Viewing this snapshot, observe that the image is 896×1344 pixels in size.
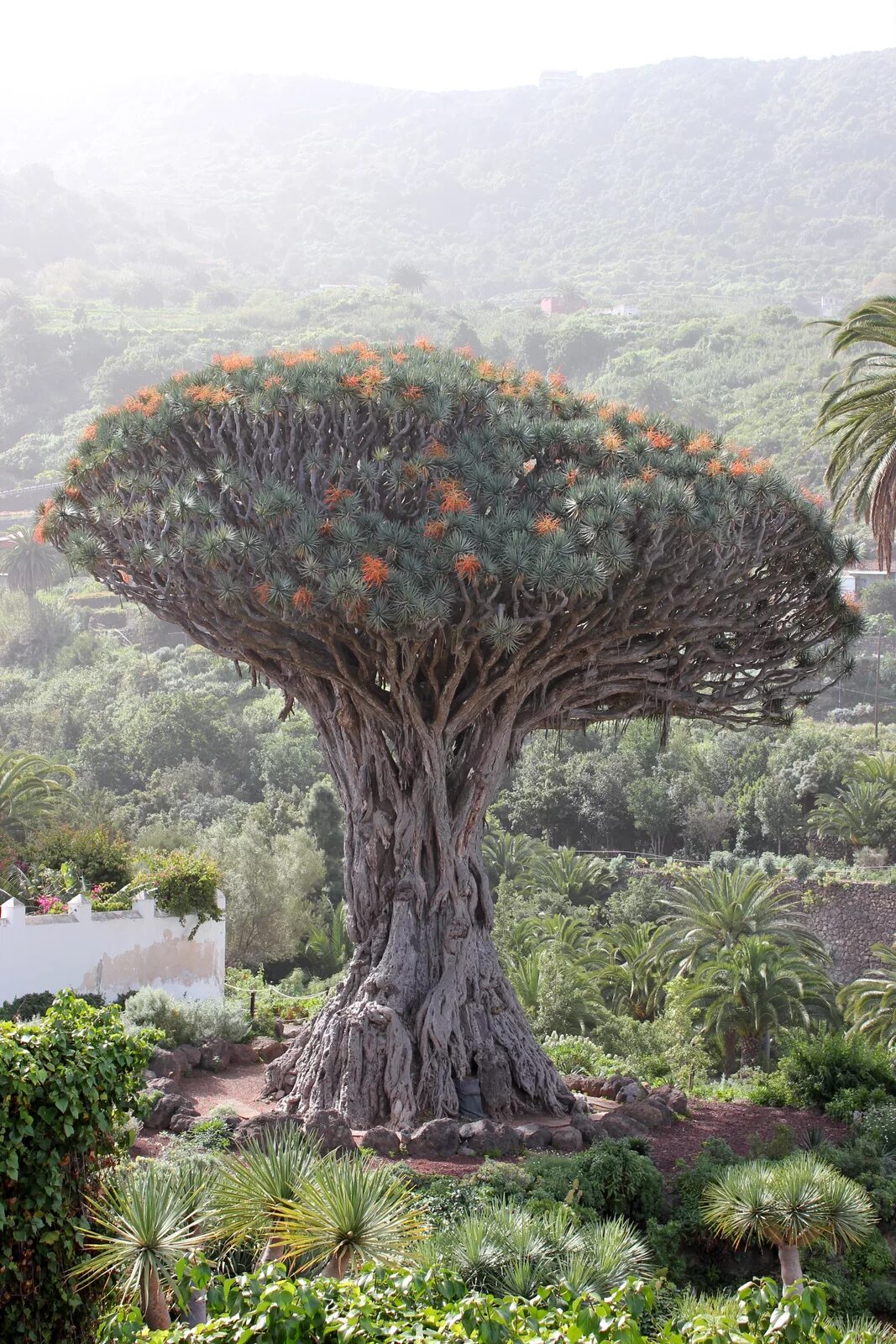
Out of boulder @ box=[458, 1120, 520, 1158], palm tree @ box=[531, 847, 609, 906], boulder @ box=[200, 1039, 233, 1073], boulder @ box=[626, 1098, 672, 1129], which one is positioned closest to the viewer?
boulder @ box=[458, 1120, 520, 1158]

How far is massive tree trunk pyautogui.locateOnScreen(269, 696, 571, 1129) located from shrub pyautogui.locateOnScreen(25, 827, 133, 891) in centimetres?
609

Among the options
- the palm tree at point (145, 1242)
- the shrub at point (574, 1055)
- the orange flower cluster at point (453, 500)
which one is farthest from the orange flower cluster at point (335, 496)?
the shrub at point (574, 1055)

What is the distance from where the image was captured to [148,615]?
221ft

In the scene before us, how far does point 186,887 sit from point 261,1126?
26.1ft

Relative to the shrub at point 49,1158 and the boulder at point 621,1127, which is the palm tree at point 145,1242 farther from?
the boulder at point 621,1127

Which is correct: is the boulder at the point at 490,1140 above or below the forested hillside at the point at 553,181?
below

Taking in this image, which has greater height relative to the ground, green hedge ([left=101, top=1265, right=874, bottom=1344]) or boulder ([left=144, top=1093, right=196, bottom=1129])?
green hedge ([left=101, top=1265, right=874, bottom=1344])

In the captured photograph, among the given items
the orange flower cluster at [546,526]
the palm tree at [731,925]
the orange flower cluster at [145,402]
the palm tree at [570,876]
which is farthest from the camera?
the palm tree at [570,876]

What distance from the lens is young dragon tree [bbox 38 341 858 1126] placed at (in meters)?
12.6

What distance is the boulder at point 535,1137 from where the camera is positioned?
12.2 m

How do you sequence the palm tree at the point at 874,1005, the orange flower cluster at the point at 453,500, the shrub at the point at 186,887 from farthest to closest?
the palm tree at the point at 874,1005 < the shrub at the point at 186,887 < the orange flower cluster at the point at 453,500

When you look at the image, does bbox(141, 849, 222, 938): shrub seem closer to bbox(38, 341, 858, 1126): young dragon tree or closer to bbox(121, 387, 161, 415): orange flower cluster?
bbox(38, 341, 858, 1126): young dragon tree

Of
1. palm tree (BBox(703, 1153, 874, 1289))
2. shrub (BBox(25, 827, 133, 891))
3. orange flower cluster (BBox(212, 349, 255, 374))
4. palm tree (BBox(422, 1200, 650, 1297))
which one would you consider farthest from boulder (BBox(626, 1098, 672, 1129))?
shrub (BBox(25, 827, 133, 891))

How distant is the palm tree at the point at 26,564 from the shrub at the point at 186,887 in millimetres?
50123
